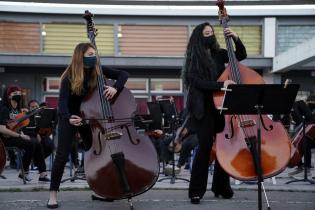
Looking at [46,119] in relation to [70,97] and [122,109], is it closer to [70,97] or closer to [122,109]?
[70,97]

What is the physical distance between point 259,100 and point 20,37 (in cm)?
1228

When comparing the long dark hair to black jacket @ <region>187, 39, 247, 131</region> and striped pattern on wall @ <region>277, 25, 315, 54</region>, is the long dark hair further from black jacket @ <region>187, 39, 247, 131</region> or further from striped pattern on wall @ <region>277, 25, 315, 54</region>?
striped pattern on wall @ <region>277, 25, 315, 54</region>

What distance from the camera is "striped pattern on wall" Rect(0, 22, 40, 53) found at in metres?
15.6

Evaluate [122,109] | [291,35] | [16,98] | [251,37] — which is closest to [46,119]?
[16,98]

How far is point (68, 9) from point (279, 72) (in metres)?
6.84

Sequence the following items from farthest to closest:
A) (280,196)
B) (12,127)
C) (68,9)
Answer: (68,9) < (12,127) < (280,196)

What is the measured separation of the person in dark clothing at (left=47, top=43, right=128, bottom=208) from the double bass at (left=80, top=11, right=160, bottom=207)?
0.15 meters

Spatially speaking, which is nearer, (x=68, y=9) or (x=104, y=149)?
(x=104, y=149)

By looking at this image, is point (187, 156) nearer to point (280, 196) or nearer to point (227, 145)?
point (280, 196)

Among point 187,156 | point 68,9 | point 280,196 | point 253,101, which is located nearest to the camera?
point 253,101

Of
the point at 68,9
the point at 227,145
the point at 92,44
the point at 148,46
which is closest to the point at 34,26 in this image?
the point at 68,9

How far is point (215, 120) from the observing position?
5660mm

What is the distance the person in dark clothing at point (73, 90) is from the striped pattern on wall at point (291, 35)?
1148 centimetres

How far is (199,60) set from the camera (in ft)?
18.3
